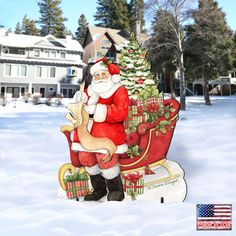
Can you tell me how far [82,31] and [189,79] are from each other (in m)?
37.5

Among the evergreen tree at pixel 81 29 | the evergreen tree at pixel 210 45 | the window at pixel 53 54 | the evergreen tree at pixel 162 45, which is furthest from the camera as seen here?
the evergreen tree at pixel 81 29

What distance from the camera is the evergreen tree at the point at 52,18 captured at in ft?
160

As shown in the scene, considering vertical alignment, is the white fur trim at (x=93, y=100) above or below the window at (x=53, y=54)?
below

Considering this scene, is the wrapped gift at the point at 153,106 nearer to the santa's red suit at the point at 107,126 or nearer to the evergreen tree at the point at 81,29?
the santa's red suit at the point at 107,126

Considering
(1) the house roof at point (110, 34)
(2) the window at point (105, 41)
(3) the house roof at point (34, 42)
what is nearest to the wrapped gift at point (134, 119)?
(3) the house roof at point (34, 42)

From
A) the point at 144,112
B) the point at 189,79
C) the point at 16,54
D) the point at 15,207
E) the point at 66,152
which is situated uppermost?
the point at 16,54

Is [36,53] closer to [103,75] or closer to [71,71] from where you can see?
[71,71]

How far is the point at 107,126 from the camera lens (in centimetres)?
448

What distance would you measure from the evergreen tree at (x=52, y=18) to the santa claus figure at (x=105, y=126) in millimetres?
47796

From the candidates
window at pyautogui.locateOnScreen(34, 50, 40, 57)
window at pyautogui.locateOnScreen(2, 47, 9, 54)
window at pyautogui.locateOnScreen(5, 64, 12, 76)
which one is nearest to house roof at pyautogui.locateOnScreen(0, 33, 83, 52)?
window at pyautogui.locateOnScreen(2, 47, 9, 54)

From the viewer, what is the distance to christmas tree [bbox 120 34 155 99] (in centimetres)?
525

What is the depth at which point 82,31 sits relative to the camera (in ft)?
180

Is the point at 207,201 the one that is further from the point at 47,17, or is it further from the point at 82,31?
the point at 82,31

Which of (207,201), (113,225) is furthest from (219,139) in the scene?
(113,225)
